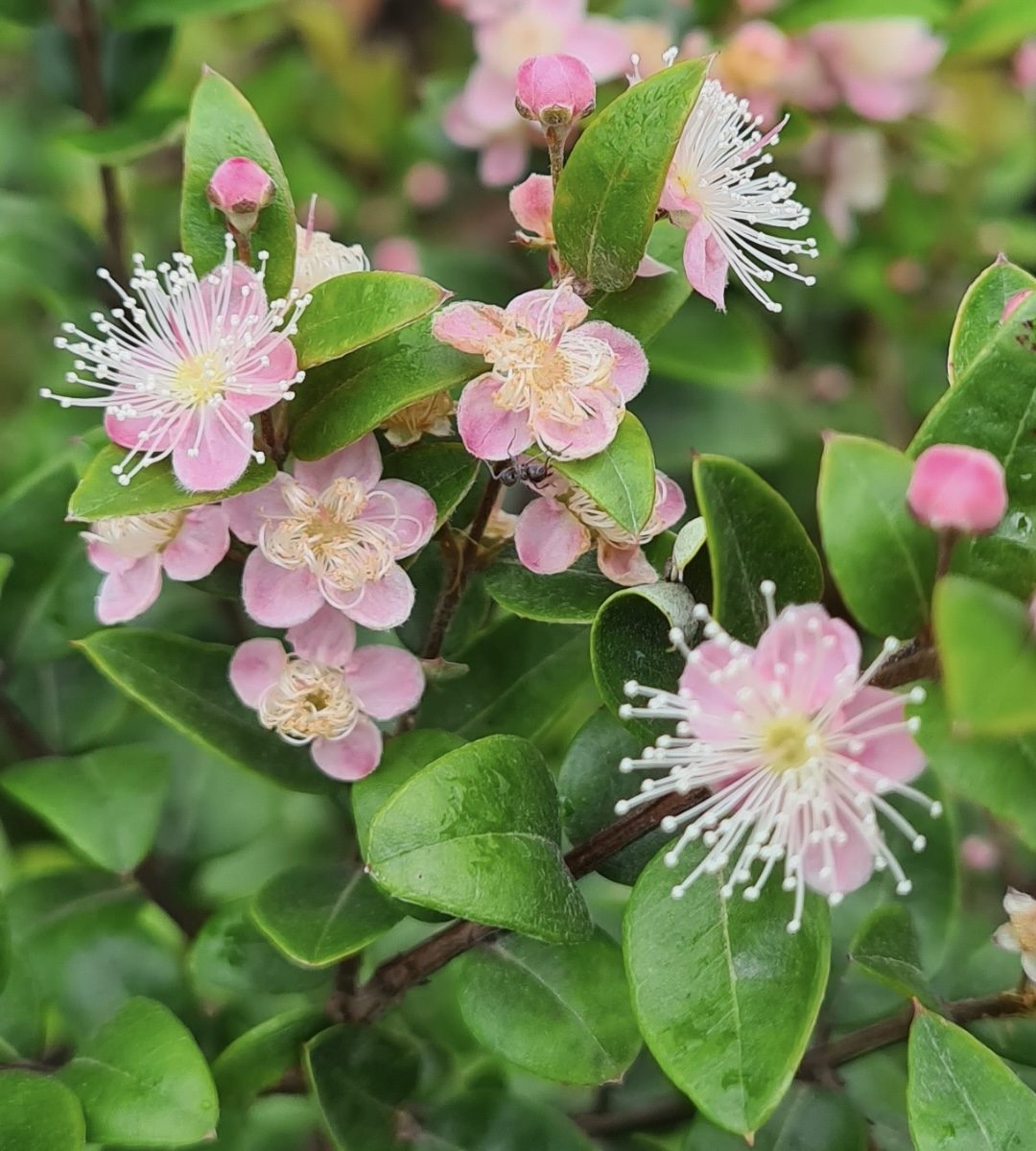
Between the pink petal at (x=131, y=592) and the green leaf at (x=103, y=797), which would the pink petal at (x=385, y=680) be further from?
the green leaf at (x=103, y=797)

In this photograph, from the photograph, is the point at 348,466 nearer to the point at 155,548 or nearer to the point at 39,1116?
the point at 155,548

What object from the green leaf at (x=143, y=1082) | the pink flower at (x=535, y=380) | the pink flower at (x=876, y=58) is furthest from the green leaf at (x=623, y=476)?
the pink flower at (x=876, y=58)

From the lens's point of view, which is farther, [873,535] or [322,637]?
[322,637]

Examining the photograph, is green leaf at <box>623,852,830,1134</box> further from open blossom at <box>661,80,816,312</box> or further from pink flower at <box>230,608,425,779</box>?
open blossom at <box>661,80,816,312</box>

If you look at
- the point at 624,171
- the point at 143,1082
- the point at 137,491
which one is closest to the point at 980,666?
the point at 624,171

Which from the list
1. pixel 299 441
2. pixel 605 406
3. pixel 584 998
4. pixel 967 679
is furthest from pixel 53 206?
pixel 967 679

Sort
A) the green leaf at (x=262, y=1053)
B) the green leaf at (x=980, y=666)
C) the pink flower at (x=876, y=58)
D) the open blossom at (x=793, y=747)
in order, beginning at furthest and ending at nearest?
the pink flower at (x=876, y=58) → the green leaf at (x=262, y=1053) → the open blossom at (x=793, y=747) → the green leaf at (x=980, y=666)
